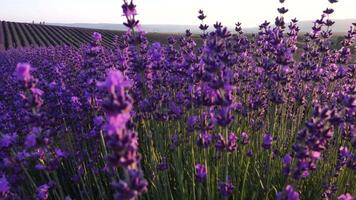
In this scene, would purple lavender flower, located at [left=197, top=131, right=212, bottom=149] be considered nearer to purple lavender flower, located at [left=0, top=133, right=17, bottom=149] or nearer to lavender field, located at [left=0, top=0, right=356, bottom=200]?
lavender field, located at [left=0, top=0, right=356, bottom=200]

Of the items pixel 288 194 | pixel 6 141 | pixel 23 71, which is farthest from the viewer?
pixel 6 141

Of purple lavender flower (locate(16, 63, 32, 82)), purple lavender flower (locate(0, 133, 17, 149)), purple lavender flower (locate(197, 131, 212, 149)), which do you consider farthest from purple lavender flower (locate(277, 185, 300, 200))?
purple lavender flower (locate(0, 133, 17, 149))

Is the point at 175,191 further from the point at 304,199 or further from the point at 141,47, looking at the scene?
the point at 141,47

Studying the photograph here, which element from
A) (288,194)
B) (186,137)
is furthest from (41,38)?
(288,194)

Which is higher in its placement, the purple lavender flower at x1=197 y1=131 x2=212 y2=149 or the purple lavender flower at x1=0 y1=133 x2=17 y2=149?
the purple lavender flower at x1=197 y1=131 x2=212 y2=149

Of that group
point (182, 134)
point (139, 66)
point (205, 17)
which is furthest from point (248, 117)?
point (139, 66)

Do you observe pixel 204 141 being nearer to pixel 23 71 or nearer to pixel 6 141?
pixel 23 71

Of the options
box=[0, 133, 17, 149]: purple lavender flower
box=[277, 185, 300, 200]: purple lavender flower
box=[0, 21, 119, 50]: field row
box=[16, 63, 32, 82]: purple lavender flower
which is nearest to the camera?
box=[16, 63, 32, 82]: purple lavender flower

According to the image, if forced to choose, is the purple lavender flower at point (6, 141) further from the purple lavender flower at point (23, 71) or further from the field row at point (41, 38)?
the field row at point (41, 38)

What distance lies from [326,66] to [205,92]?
11.0 ft

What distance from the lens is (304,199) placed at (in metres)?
3.47

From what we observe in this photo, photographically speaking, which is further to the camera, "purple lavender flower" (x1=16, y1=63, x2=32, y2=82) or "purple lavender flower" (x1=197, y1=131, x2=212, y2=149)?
"purple lavender flower" (x1=197, y1=131, x2=212, y2=149)

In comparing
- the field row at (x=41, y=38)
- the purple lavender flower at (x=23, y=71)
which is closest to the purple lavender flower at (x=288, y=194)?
the purple lavender flower at (x=23, y=71)

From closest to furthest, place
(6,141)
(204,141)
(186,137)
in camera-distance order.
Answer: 1. (204,141)
2. (6,141)
3. (186,137)
